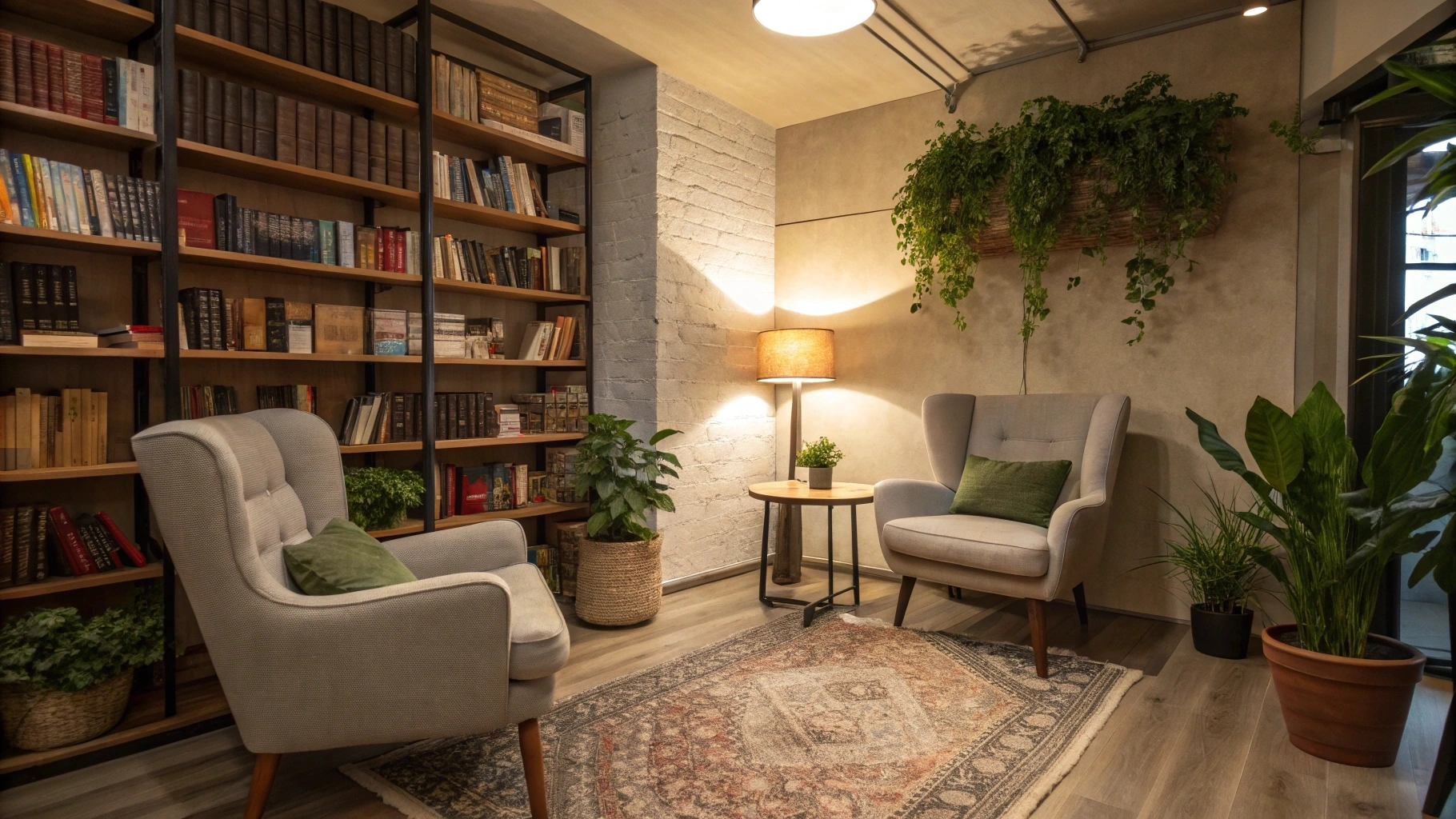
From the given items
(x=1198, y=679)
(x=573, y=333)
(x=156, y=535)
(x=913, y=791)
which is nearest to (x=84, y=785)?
(x=156, y=535)

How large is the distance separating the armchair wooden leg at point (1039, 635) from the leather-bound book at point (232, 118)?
123 inches

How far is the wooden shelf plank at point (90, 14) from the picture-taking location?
2.28m

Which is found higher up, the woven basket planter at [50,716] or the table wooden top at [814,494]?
the table wooden top at [814,494]

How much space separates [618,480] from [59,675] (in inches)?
74.3

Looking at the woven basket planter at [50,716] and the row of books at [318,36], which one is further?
the row of books at [318,36]

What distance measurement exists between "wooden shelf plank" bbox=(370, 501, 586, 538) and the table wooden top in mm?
901

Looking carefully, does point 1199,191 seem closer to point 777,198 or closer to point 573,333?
point 777,198

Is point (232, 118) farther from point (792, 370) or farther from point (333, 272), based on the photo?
point (792, 370)

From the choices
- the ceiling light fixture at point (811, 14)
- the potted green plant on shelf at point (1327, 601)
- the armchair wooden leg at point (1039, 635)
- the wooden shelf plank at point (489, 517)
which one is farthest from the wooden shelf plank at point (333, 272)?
the potted green plant on shelf at point (1327, 601)

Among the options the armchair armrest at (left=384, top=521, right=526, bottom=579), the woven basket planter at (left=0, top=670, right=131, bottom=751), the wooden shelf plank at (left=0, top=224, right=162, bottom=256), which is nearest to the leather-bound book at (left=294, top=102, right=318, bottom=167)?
the wooden shelf plank at (left=0, top=224, right=162, bottom=256)

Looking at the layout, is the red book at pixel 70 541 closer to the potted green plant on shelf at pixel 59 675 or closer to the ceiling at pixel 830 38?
the potted green plant on shelf at pixel 59 675

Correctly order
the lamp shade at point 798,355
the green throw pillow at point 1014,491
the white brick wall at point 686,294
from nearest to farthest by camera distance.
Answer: the green throw pillow at point 1014,491 < the white brick wall at point 686,294 < the lamp shade at point 798,355

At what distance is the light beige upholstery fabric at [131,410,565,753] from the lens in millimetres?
1663

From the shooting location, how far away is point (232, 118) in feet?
8.55
